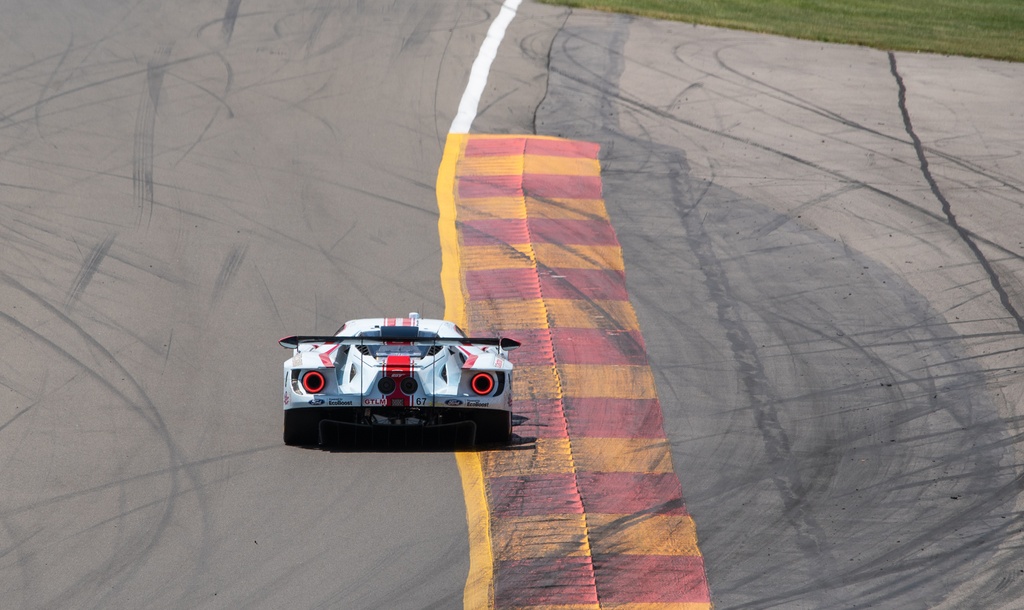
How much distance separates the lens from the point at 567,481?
1177 centimetres

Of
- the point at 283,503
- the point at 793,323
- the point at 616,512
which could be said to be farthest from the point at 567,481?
the point at 793,323

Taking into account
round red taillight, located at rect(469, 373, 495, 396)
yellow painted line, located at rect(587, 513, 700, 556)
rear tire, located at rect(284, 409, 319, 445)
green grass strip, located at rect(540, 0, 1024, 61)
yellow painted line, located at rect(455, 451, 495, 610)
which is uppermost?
green grass strip, located at rect(540, 0, 1024, 61)

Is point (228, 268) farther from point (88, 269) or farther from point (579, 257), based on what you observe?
point (579, 257)

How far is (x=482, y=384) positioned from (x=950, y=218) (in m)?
9.69

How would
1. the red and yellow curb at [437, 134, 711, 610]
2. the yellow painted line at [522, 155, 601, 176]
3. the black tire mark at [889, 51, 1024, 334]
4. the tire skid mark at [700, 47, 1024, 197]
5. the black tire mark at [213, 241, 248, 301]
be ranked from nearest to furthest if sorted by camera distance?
1. the red and yellow curb at [437, 134, 711, 610]
2. the black tire mark at [213, 241, 248, 301]
3. the black tire mark at [889, 51, 1024, 334]
4. the yellow painted line at [522, 155, 601, 176]
5. the tire skid mark at [700, 47, 1024, 197]

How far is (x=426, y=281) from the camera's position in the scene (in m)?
15.9

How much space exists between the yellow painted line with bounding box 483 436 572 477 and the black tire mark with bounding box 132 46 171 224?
24.0 feet

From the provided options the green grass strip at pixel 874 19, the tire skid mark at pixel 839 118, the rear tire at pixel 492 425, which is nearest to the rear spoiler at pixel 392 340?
the rear tire at pixel 492 425

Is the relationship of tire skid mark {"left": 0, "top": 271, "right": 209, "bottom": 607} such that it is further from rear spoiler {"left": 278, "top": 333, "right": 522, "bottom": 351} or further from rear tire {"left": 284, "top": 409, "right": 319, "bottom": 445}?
rear spoiler {"left": 278, "top": 333, "right": 522, "bottom": 351}

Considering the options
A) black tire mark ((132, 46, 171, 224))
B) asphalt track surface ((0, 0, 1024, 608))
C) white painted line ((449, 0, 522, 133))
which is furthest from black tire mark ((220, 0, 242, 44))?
white painted line ((449, 0, 522, 133))

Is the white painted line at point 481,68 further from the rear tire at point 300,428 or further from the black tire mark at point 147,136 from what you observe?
the rear tire at point 300,428

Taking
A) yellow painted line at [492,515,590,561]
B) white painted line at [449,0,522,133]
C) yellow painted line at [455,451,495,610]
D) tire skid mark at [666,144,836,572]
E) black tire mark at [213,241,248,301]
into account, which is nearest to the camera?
yellow painted line at [455,451,495,610]

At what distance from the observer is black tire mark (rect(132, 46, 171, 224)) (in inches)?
690

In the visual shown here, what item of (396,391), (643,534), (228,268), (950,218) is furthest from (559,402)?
(950,218)
